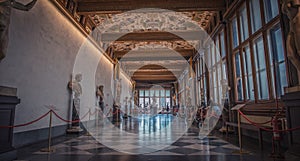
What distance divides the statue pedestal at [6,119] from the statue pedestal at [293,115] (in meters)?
4.62

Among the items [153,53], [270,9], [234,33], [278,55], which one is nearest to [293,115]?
[278,55]

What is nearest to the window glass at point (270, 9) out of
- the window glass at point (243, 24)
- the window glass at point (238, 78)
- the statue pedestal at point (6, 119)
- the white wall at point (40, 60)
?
the window glass at point (243, 24)

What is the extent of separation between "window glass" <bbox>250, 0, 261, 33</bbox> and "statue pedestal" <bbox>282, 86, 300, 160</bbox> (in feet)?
9.11

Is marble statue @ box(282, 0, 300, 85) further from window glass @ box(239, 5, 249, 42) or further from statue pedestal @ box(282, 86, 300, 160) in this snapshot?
window glass @ box(239, 5, 249, 42)

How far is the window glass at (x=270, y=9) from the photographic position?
15.3ft

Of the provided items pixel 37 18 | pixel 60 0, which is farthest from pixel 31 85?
pixel 60 0

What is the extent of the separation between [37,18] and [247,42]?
243 inches

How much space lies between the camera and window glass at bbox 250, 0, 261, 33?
548cm

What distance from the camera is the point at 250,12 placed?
5859 mm

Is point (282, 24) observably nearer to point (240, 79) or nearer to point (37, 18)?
point (240, 79)

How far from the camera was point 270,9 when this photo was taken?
16.1 ft

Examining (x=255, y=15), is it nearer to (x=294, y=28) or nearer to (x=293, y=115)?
(x=294, y=28)

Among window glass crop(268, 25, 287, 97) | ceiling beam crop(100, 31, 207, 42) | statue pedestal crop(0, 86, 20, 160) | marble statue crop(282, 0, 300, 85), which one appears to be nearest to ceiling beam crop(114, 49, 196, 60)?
ceiling beam crop(100, 31, 207, 42)

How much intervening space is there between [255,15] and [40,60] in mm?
6276
